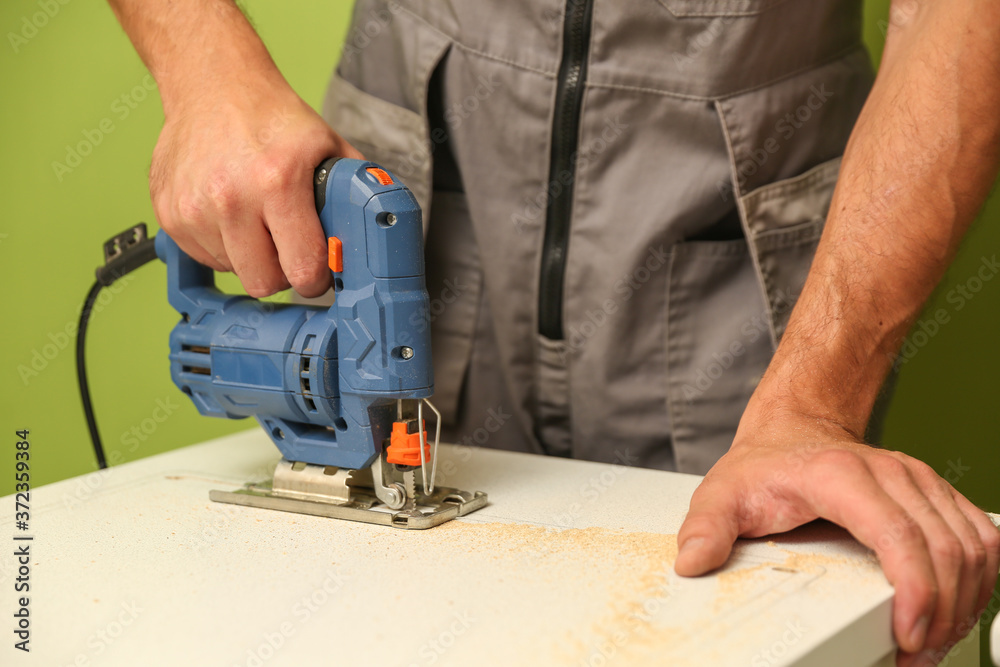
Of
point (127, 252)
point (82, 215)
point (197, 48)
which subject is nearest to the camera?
point (197, 48)

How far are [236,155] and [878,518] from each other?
26.4 inches

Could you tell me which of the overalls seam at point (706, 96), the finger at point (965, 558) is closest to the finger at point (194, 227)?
the overalls seam at point (706, 96)

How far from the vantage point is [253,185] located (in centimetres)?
83

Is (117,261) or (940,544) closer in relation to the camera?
(940,544)

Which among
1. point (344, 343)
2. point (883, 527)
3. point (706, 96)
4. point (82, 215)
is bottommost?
point (883, 527)

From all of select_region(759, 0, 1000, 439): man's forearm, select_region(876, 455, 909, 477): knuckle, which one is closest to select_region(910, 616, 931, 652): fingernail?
select_region(876, 455, 909, 477): knuckle

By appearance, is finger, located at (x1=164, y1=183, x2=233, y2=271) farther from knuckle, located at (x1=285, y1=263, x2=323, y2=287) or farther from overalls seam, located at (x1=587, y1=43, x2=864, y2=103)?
overalls seam, located at (x1=587, y1=43, x2=864, y2=103)

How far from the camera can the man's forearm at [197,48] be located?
92 cm

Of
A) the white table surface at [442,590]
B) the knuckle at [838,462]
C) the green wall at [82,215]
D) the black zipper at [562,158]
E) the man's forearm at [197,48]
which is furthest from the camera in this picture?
the green wall at [82,215]

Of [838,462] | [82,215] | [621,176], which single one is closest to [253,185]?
[621,176]

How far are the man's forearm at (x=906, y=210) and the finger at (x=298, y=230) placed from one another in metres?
0.47

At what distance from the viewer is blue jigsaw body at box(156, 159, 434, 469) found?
0.80 metres

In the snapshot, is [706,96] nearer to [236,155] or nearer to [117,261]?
[236,155]

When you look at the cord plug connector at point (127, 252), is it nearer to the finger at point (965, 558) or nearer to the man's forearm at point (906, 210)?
the man's forearm at point (906, 210)
